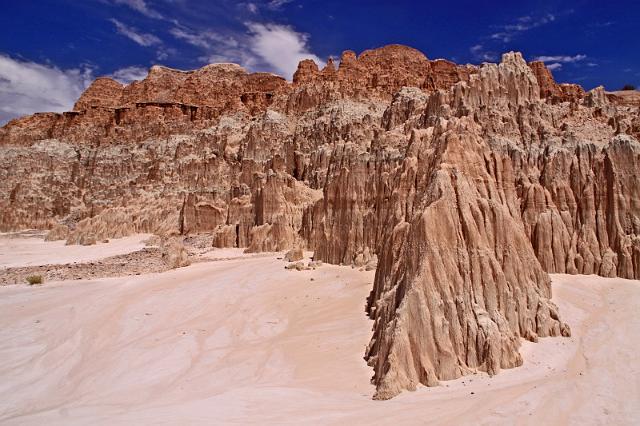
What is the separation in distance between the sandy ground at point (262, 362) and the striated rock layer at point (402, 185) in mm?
761

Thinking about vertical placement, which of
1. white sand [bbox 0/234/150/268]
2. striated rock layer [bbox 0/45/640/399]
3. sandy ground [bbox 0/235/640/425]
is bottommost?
sandy ground [bbox 0/235/640/425]

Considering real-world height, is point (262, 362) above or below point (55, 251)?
below

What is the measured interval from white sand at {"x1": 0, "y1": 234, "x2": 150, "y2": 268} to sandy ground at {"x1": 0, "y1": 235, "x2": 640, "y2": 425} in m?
14.3

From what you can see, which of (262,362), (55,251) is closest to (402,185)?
(262,362)

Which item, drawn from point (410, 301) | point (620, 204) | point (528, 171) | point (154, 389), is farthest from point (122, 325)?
point (620, 204)

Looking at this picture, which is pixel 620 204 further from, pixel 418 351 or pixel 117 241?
pixel 117 241

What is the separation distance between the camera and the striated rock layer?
10195mm

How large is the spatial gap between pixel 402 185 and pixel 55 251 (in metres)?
34.7

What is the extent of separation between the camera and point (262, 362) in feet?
37.9

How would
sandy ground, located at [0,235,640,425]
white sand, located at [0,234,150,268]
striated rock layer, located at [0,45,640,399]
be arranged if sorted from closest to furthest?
1. sandy ground, located at [0,235,640,425]
2. striated rock layer, located at [0,45,640,399]
3. white sand, located at [0,234,150,268]

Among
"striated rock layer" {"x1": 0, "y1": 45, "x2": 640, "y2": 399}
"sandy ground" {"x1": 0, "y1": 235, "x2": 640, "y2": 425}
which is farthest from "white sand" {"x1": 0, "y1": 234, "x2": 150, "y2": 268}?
"sandy ground" {"x1": 0, "y1": 235, "x2": 640, "y2": 425}

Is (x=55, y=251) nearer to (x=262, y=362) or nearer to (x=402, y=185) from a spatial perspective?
(x=402, y=185)

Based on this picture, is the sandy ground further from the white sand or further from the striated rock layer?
the white sand

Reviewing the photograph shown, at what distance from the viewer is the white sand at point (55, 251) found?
3362 centimetres
